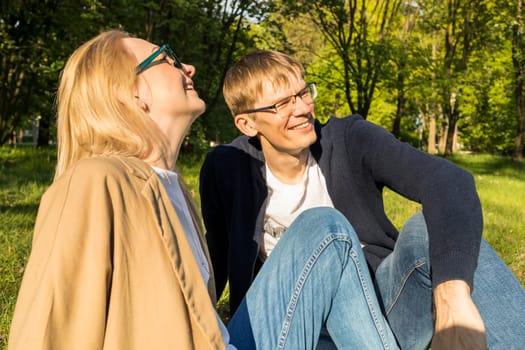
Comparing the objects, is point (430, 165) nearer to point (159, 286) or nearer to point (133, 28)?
point (159, 286)

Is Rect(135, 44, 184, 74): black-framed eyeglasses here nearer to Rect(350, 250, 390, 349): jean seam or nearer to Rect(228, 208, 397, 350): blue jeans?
Rect(228, 208, 397, 350): blue jeans

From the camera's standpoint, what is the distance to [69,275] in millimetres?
1391

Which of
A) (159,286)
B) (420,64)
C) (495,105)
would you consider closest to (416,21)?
(420,64)

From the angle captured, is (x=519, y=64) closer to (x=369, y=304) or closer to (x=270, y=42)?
(x=270, y=42)

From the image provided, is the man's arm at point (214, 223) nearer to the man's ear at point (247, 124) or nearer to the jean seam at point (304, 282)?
the man's ear at point (247, 124)

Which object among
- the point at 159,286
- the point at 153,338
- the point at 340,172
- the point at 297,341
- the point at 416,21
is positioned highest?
the point at 416,21

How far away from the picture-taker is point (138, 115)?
→ 1936 mm

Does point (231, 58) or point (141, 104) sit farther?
point (231, 58)

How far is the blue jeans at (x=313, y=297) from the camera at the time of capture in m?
2.20

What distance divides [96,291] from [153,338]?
21cm

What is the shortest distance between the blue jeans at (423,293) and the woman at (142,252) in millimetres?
294

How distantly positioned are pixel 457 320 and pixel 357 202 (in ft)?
3.06

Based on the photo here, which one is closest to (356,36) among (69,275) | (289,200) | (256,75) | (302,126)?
(256,75)

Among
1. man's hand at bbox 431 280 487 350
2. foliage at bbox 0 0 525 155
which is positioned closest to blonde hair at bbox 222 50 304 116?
man's hand at bbox 431 280 487 350
